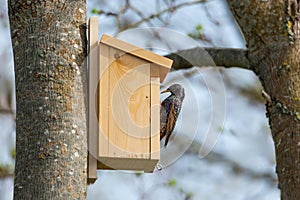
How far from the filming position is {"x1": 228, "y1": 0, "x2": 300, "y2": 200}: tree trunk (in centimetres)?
412

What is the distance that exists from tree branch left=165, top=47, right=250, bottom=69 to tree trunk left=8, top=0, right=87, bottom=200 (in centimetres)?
189

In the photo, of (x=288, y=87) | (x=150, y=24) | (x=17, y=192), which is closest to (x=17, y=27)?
(x=17, y=192)

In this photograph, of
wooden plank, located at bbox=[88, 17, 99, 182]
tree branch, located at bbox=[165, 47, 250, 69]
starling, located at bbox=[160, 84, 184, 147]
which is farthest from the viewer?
tree branch, located at bbox=[165, 47, 250, 69]

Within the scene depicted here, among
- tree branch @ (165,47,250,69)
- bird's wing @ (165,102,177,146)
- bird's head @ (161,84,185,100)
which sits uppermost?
tree branch @ (165,47,250,69)

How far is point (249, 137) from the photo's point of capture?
8195 millimetres

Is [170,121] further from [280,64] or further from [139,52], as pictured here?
[280,64]

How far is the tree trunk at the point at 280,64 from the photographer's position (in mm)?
4121

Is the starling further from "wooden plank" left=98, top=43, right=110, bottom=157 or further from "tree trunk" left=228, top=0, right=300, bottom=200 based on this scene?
"tree trunk" left=228, top=0, right=300, bottom=200

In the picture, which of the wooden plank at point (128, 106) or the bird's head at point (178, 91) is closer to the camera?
the wooden plank at point (128, 106)

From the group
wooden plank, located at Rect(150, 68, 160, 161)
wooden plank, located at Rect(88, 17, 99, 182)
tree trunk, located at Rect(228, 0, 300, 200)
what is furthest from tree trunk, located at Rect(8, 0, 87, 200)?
tree trunk, located at Rect(228, 0, 300, 200)

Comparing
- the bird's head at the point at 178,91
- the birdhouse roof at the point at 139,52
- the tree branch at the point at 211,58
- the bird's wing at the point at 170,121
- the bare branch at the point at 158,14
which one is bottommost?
the bird's wing at the point at 170,121

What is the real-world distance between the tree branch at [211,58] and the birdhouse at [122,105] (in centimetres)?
147

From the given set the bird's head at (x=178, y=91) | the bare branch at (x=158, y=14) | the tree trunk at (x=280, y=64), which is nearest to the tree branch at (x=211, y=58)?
the tree trunk at (x=280, y=64)

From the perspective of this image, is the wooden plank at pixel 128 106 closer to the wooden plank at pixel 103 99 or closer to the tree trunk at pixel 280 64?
the wooden plank at pixel 103 99
